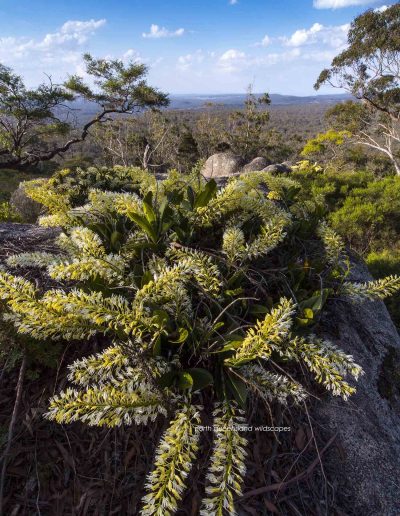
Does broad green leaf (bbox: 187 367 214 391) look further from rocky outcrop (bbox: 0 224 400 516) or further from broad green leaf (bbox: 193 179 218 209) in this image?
broad green leaf (bbox: 193 179 218 209)

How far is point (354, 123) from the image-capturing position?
3080 cm

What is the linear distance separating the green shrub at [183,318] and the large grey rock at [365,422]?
378mm

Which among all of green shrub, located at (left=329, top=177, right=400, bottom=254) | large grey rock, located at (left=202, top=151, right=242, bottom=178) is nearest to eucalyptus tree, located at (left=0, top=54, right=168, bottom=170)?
large grey rock, located at (left=202, top=151, right=242, bottom=178)

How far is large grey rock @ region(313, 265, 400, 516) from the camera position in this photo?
A: 78.0 inches

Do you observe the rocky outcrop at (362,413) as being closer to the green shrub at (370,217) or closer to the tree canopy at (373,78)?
the green shrub at (370,217)

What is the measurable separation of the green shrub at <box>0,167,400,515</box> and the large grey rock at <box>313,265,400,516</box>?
0.38 metres

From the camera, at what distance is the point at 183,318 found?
6.29ft

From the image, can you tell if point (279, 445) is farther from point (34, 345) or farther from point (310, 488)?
point (34, 345)

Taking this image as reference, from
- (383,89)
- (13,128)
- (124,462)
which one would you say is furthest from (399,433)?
(383,89)

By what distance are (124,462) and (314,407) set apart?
122 centimetres

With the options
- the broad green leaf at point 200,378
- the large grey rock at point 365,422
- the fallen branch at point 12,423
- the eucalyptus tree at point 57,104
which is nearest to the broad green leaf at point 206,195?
the broad green leaf at point 200,378

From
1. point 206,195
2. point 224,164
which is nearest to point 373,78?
point 224,164

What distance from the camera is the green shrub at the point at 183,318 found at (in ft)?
4.94

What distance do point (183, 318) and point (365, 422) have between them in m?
1.54
